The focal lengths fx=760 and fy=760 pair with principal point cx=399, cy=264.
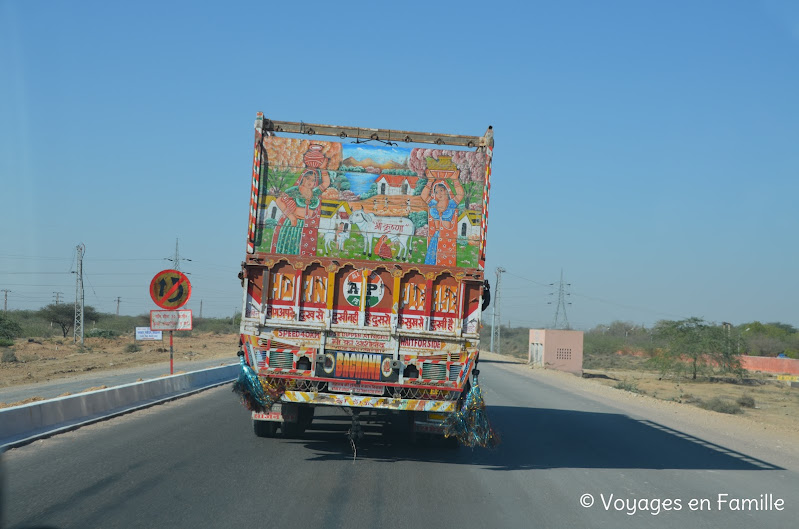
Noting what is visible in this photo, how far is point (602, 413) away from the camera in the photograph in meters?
20.1

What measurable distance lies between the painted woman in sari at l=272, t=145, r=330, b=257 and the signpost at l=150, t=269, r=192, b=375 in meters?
6.44

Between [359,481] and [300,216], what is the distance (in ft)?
12.0

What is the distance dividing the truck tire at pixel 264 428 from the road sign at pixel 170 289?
555 cm

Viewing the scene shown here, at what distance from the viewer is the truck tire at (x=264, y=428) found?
11328 millimetres

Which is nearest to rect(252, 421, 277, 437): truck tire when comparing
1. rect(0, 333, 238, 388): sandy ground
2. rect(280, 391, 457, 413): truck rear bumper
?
rect(280, 391, 457, 413): truck rear bumper

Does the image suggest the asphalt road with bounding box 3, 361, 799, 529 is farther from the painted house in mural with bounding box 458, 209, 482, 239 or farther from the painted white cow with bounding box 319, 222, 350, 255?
the painted house in mural with bounding box 458, 209, 482, 239

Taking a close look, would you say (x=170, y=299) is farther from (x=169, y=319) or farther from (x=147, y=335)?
(x=147, y=335)

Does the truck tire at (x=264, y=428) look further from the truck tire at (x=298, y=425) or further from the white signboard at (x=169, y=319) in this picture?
the white signboard at (x=169, y=319)

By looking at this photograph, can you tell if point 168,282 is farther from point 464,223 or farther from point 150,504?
point 150,504

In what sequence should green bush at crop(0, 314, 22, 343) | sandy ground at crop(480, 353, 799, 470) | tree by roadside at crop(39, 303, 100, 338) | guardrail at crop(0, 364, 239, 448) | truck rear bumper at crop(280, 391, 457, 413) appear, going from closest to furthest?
truck rear bumper at crop(280, 391, 457, 413) → guardrail at crop(0, 364, 239, 448) → sandy ground at crop(480, 353, 799, 470) → green bush at crop(0, 314, 22, 343) → tree by roadside at crop(39, 303, 100, 338)

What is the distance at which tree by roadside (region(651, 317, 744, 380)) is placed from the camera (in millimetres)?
51250

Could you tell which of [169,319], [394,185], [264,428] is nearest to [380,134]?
[394,185]

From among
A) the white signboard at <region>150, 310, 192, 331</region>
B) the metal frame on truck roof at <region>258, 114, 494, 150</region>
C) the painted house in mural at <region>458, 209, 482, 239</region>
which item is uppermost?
the metal frame on truck roof at <region>258, 114, 494, 150</region>

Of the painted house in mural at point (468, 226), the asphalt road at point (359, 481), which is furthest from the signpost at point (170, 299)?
the painted house in mural at point (468, 226)
